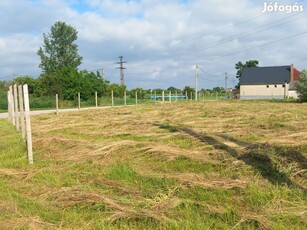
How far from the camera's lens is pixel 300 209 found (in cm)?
356

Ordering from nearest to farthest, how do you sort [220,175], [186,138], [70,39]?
[220,175] → [186,138] → [70,39]

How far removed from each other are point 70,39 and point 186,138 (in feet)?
201

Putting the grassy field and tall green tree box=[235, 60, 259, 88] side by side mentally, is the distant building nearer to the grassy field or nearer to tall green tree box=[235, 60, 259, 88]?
tall green tree box=[235, 60, 259, 88]

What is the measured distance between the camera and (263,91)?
67625 mm

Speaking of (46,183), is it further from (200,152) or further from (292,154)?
(292,154)

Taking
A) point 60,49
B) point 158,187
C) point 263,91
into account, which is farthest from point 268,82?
point 158,187

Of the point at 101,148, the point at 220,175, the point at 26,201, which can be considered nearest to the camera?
the point at 26,201

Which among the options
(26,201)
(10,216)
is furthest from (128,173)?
(10,216)

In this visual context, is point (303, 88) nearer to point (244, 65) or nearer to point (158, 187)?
point (158, 187)

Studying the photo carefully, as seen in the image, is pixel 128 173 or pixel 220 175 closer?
pixel 220 175

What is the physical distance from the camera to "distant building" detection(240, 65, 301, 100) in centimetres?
6519

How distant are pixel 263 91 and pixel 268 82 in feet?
6.73

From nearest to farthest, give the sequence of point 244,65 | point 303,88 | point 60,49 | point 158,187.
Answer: point 158,187, point 303,88, point 60,49, point 244,65

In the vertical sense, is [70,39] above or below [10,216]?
above
